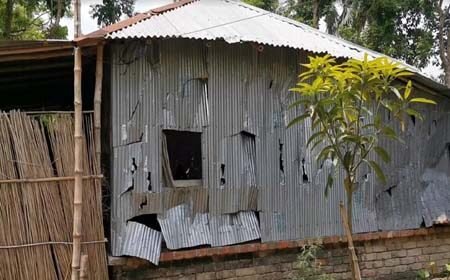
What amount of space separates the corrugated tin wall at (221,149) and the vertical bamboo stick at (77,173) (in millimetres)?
491

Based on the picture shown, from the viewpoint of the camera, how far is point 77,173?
546 cm

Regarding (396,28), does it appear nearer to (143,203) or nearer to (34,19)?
(34,19)

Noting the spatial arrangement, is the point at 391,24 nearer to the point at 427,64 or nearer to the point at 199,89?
→ the point at 427,64

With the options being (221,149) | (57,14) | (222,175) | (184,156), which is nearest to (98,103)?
(221,149)

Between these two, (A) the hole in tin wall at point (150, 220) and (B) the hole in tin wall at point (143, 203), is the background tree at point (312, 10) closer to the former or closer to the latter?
(A) the hole in tin wall at point (150, 220)

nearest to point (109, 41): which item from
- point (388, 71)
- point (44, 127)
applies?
point (44, 127)

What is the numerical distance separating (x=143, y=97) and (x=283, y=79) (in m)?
2.02

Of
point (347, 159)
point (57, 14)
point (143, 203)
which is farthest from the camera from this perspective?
point (57, 14)

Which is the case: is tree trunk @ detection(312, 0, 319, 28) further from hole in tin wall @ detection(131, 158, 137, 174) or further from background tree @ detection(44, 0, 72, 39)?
hole in tin wall @ detection(131, 158, 137, 174)

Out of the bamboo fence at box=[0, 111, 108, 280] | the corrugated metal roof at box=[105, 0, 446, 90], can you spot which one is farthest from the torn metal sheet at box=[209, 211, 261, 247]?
the corrugated metal roof at box=[105, 0, 446, 90]

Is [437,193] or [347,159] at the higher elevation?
[347,159]

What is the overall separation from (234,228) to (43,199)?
2294 mm

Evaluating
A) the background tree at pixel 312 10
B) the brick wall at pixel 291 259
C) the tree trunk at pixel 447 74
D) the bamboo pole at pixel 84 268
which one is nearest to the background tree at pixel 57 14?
the background tree at pixel 312 10

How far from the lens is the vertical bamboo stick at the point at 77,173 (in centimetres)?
538
